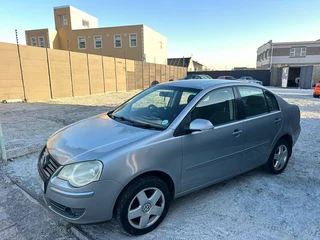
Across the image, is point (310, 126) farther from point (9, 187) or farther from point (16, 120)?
point (16, 120)

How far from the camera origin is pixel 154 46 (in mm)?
34125

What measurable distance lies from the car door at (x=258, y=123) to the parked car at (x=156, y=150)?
14 millimetres

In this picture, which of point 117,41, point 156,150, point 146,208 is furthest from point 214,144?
point 117,41

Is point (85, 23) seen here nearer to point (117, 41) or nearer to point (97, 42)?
point (97, 42)

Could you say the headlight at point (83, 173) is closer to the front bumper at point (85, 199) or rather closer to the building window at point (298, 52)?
the front bumper at point (85, 199)

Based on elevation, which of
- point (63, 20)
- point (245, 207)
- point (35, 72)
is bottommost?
point (245, 207)

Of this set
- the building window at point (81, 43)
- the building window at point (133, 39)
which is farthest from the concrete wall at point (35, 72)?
the building window at point (81, 43)

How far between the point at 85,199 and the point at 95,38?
33.1 m

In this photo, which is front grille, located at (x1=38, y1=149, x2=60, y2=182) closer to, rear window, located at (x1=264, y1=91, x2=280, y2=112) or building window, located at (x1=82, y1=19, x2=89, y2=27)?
rear window, located at (x1=264, y1=91, x2=280, y2=112)

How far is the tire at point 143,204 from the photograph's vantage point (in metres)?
2.19

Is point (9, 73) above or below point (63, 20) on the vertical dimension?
below

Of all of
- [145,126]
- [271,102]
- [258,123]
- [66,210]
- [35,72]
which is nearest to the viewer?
[66,210]

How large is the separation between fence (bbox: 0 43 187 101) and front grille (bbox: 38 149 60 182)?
11.8 meters

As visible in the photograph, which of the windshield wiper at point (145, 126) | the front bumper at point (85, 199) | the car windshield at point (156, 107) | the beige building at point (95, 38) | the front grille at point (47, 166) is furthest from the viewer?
the beige building at point (95, 38)
